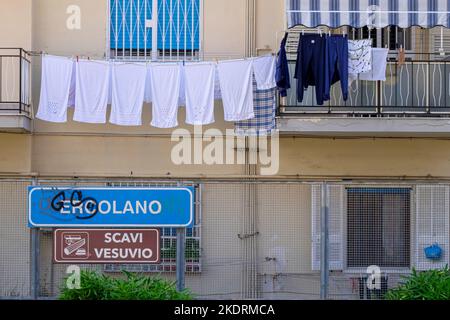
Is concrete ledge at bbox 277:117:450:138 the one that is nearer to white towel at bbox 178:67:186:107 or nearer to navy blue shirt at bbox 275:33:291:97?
navy blue shirt at bbox 275:33:291:97

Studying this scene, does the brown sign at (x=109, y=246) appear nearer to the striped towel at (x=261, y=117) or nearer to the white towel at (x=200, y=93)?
the white towel at (x=200, y=93)

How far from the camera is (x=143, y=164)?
1331 cm

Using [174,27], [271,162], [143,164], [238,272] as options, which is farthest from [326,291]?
[174,27]

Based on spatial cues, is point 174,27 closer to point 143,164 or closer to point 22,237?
point 143,164

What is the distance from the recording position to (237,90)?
41.6 feet

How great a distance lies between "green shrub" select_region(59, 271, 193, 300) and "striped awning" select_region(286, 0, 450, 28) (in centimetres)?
532

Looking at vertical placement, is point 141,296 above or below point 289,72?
below

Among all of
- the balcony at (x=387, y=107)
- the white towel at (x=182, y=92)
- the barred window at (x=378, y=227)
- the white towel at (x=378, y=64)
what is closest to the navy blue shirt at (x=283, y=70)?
the balcony at (x=387, y=107)

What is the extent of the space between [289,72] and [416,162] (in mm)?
2797

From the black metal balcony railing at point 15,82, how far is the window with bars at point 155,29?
157 centimetres

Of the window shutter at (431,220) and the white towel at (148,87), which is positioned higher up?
the white towel at (148,87)

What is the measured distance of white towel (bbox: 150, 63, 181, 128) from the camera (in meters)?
12.7

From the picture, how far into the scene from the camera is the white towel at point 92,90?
41.6 ft

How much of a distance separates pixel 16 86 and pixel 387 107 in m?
6.24
